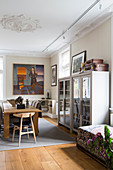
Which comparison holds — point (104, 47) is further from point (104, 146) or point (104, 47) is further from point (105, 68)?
point (104, 146)

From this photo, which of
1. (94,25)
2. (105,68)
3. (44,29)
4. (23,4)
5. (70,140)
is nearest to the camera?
(23,4)

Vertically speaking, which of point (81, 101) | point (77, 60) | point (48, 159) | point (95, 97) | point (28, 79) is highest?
point (77, 60)

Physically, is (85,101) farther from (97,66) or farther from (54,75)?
(54,75)

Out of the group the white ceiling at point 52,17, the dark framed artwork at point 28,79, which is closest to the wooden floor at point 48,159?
the white ceiling at point 52,17

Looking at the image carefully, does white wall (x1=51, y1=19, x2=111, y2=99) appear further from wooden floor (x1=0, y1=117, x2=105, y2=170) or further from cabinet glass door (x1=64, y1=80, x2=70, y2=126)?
wooden floor (x1=0, y1=117, x2=105, y2=170)

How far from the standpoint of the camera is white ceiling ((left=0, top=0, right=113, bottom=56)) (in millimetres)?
3859

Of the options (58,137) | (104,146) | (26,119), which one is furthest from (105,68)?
(104,146)

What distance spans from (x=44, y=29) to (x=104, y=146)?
4.70m

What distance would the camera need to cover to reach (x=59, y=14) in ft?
14.5

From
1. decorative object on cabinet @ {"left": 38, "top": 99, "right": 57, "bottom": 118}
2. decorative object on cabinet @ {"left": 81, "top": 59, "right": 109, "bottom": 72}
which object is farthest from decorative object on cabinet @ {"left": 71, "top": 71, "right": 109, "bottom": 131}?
decorative object on cabinet @ {"left": 38, "top": 99, "right": 57, "bottom": 118}

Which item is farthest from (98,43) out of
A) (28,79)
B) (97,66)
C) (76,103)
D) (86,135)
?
(28,79)

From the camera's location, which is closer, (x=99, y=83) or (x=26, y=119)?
(x=99, y=83)

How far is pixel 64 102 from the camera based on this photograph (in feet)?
19.4

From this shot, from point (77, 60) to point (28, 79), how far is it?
3.47 metres
